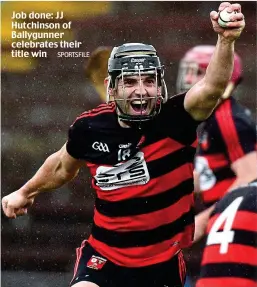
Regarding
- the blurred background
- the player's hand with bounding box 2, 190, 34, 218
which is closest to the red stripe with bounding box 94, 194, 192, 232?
the player's hand with bounding box 2, 190, 34, 218

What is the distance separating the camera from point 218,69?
293 cm

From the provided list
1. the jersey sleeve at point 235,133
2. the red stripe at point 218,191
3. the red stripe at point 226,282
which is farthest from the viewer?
the red stripe at point 218,191

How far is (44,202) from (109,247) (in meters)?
2.55

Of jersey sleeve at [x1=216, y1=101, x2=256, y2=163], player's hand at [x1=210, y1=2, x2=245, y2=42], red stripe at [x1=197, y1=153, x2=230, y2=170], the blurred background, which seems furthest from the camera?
the blurred background

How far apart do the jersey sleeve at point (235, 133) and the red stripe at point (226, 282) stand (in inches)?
82.1

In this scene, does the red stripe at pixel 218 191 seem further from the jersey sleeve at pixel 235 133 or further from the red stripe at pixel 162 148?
the red stripe at pixel 162 148

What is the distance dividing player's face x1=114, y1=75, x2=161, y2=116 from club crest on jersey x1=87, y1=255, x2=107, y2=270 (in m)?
0.59

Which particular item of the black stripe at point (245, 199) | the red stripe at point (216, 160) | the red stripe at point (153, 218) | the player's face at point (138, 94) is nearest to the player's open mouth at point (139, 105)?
the player's face at point (138, 94)

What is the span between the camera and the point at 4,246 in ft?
19.6

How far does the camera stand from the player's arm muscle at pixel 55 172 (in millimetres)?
3611

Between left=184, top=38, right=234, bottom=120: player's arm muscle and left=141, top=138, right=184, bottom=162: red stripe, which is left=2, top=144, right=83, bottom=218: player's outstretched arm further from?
left=184, top=38, right=234, bottom=120: player's arm muscle

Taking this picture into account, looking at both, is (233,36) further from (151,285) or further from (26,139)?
(26,139)

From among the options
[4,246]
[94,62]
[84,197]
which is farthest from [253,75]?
[4,246]

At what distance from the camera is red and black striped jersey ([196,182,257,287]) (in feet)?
6.83
